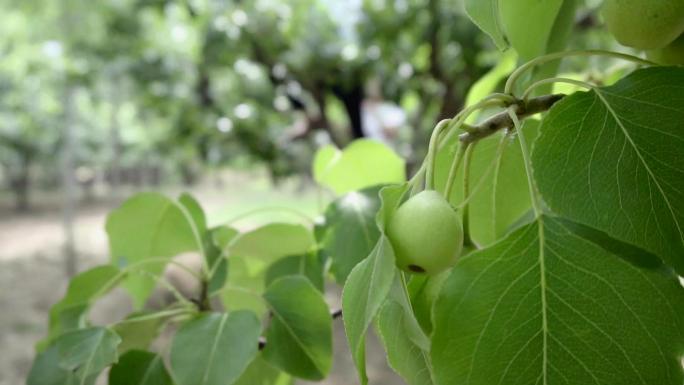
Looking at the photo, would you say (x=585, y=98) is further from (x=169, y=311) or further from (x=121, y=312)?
(x=121, y=312)

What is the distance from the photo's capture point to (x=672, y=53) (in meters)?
0.26

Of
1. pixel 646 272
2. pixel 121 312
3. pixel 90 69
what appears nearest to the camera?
pixel 646 272

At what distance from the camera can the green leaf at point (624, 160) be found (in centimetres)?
21

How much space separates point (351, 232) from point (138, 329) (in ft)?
0.53

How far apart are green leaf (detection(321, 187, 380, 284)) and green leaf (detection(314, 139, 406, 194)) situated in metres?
0.06

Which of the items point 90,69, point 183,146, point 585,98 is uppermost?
point 90,69

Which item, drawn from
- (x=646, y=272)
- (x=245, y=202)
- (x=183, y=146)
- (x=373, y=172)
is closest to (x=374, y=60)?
(x=183, y=146)

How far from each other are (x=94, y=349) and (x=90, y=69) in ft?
13.0

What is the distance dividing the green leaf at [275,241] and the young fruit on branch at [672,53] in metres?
0.27

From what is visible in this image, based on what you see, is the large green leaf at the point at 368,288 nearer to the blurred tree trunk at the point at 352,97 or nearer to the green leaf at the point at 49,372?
the green leaf at the point at 49,372

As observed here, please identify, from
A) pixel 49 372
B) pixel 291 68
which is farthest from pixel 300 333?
pixel 291 68

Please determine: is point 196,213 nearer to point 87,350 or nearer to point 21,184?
point 87,350

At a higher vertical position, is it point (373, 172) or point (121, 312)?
point (373, 172)

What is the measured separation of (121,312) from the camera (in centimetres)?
316
